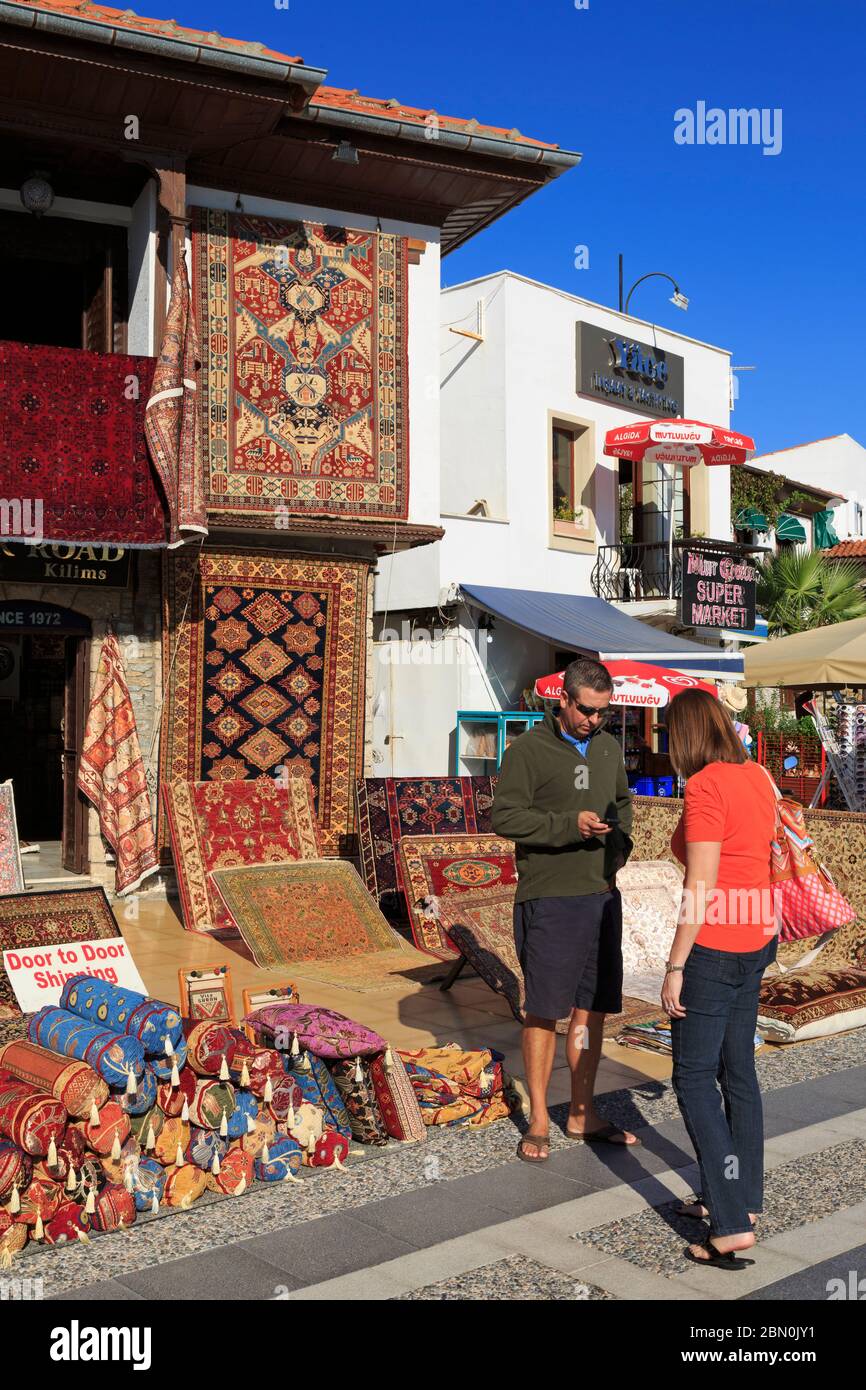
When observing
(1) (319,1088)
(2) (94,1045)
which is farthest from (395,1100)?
(2) (94,1045)

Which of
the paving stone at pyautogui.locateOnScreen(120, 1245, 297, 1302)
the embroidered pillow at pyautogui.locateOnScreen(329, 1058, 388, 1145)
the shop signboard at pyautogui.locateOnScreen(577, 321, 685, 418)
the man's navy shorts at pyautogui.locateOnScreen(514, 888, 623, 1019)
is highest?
the shop signboard at pyautogui.locateOnScreen(577, 321, 685, 418)

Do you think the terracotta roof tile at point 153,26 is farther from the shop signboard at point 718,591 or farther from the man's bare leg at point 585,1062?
the shop signboard at point 718,591

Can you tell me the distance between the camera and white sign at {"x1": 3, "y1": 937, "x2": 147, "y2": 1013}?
19.9 ft

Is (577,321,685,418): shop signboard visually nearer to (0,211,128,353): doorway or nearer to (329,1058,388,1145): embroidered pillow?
(0,211,128,353): doorway

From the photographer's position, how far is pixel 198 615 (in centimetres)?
1116

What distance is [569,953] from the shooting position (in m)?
4.84

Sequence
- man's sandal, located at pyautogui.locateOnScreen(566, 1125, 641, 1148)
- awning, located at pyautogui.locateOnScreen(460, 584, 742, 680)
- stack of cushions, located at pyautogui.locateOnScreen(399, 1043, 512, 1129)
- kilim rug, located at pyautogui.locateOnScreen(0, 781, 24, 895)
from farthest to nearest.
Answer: awning, located at pyautogui.locateOnScreen(460, 584, 742, 680) → kilim rug, located at pyautogui.locateOnScreen(0, 781, 24, 895) → stack of cushions, located at pyautogui.locateOnScreen(399, 1043, 512, 1129) → man's sandal, located at pyautogui.locateOnScreen(566, 1125, 641, 1148)

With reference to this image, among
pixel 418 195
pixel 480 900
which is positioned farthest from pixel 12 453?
pixel 480 900

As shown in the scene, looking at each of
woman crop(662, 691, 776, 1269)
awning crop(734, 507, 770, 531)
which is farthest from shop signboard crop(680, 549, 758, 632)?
woman crop(662, 691, 776, 1269)

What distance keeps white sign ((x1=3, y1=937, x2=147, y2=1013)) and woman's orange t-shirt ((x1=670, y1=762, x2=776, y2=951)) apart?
3288 millimetres

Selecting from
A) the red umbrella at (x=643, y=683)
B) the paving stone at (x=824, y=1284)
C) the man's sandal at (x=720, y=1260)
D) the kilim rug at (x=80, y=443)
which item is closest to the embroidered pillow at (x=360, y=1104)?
the man's sandal at (x=720, y=1260)

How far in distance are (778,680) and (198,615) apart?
6.13m

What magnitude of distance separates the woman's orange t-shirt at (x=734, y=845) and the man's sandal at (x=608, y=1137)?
1513 mm

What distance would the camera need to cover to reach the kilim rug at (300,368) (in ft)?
36.1
